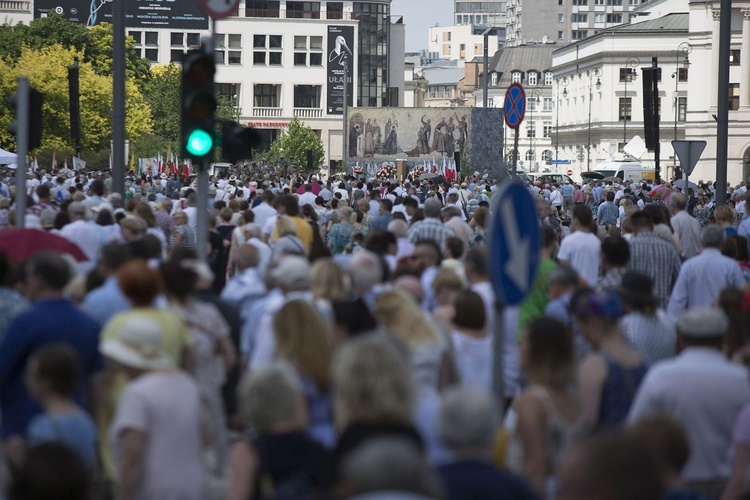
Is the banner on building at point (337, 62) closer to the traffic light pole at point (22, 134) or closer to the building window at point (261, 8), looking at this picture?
the building window at point (261, 8)

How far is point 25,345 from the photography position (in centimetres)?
772

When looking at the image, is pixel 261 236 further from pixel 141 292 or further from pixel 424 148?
pixel 424 148

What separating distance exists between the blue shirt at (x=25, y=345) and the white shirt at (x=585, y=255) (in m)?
7.58

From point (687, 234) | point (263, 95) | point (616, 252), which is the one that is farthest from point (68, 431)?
point (263, 95)

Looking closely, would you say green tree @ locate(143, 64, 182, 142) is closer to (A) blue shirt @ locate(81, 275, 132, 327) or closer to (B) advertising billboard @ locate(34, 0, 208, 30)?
(B) advertising billboard @ locate(34, 0, 208, 30)

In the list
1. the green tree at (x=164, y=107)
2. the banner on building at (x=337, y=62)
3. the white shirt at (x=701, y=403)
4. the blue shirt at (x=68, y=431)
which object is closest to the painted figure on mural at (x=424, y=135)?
the green tree at (x=164, y=107)

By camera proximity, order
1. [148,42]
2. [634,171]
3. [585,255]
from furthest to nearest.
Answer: [148,42] → [634,171] → [585,255]

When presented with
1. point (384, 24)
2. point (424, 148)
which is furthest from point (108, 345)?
point (384, 24)

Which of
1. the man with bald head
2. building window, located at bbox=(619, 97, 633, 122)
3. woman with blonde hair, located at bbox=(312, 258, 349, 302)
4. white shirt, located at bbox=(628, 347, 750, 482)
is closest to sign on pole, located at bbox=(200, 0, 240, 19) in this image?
woman with blonde hair, located at bbox=(312, 258, 349, 302)

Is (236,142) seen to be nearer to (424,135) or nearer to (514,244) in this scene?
(514,244)

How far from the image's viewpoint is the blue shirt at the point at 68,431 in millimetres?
6723

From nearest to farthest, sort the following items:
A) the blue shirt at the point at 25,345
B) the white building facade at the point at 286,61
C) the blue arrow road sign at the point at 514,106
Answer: the blue shirt at the point at 25,345 < the blue arrow road sign at the point at 514,106 < the white building facade at the point at 286,61

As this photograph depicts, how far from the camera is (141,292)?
25.1ft

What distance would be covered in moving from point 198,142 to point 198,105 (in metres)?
0.27
